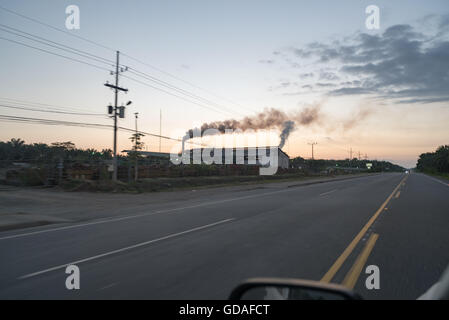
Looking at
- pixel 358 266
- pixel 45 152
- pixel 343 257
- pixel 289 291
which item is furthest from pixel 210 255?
pixel 45 152

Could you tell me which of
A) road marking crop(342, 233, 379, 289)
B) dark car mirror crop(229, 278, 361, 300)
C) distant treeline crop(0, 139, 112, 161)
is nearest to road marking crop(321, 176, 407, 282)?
road marking crop(342, 233, 379, 289)

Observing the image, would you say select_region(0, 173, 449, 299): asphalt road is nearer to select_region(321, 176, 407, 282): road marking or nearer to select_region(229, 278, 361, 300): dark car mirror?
select_region(321, 176, 407, 282): road marking

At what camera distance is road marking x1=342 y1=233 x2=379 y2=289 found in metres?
5.47

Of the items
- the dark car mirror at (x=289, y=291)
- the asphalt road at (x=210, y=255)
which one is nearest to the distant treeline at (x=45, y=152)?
the asphalt road at (x=210, y=255)

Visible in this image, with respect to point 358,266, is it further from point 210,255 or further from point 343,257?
point 210,255

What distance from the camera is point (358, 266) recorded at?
639cm

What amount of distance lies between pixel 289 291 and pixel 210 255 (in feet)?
15.2

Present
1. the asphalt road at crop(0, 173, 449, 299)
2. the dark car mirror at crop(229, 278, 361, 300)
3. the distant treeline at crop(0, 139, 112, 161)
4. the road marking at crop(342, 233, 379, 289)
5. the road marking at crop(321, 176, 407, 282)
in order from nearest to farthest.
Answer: the dark car mirror at crop(229, 278, 361, 300), the asphalt road at crop(0, 173, 449, 299), the road marking at crop(342, 233, 379, 289), the road marking at crop(321, 176, 407, 282), the distant treeline at crop(0, 139, 112, 161)

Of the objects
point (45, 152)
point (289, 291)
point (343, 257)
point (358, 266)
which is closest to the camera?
point (289, 291)

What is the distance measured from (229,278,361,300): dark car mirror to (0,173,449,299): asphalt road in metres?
2.41

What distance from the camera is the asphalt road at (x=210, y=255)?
521 centimetres

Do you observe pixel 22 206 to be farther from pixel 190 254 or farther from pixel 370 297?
pixel 370 297
